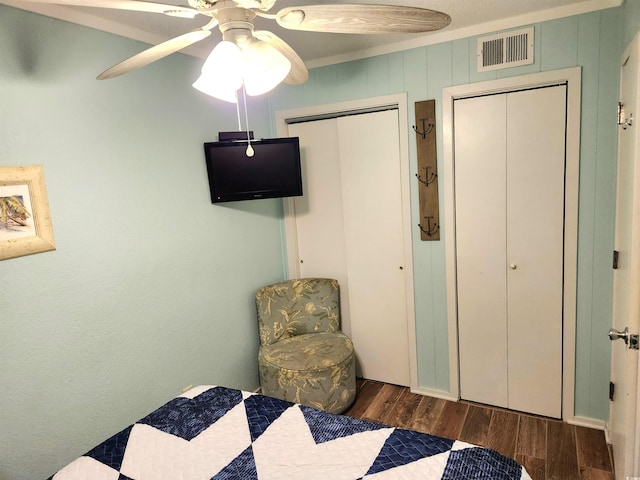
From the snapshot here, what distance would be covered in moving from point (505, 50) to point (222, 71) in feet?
6.23

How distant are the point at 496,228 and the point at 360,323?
4.04 ft

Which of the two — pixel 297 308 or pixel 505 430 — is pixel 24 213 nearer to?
pixel 297 308

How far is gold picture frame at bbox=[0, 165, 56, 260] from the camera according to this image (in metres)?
1.76

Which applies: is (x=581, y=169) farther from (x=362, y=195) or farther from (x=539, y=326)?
(x=362, y=195)

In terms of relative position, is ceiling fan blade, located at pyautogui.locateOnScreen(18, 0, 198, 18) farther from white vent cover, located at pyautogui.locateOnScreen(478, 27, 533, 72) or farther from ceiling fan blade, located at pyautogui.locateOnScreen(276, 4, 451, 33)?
white vent cover, located at pyautogui.locateOnScreen(478, 27, 533, 72)

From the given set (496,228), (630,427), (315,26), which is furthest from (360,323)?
(315,26)

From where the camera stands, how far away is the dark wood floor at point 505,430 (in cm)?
225

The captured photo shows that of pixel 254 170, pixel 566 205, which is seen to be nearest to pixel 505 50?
pixel 566 205

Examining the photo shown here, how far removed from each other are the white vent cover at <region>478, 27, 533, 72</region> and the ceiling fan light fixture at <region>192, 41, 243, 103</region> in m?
1.78

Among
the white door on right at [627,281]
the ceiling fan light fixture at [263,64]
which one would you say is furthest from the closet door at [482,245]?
the ceiling fan light fixture at [263,64]

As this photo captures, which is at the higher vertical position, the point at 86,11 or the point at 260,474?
the point at 86,11

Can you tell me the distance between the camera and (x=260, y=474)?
1478mm

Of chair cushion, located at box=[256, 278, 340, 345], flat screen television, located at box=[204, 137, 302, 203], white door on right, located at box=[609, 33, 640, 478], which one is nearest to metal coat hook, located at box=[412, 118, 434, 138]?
flat screen television, located at box=[204, 137, 302, 203]

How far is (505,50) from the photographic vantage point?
246 cm
